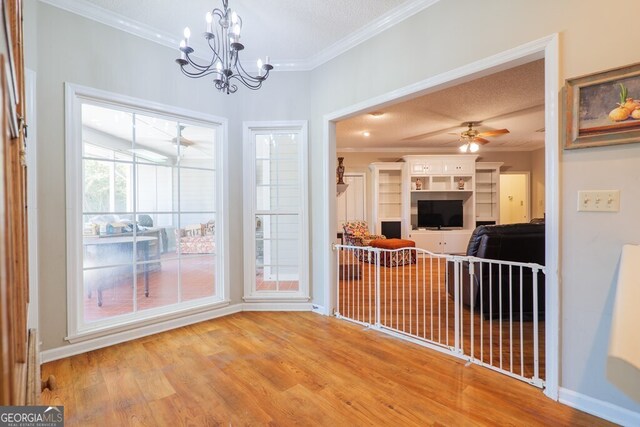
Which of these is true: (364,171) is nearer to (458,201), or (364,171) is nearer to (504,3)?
(458,201)

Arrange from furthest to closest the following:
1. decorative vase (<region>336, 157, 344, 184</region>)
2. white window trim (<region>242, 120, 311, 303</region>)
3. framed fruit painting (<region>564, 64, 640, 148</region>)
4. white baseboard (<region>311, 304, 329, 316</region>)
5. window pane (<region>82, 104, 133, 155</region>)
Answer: decorative vase (<region>336, 157, 344, 184</region>) < white window trim (<region>242, 120, 311, 303</region>) < white baseboard (<region>311, 304, 329, 316</region>) < window pane (<region>82, 104, 133, 155</region>) < framed fruit painting (<region>564, 64, 640, 148</region>)

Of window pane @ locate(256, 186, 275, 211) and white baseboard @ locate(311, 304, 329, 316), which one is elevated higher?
window pane @ locate(256, 186, 275, 211)

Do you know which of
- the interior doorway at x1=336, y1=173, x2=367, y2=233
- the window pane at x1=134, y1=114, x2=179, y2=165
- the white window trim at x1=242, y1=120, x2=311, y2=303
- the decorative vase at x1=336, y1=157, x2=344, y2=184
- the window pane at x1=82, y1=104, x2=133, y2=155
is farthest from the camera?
the interior doorway at x1=336, y1=173, x2=367, y2=233

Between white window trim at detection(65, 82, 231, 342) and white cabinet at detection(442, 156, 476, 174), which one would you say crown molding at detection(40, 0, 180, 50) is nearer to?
white window trim at detection(65, 82, 231, 342)

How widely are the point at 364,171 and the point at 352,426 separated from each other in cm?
668

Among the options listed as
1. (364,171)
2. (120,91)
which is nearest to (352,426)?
(120,91)

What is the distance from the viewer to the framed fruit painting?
1539mm

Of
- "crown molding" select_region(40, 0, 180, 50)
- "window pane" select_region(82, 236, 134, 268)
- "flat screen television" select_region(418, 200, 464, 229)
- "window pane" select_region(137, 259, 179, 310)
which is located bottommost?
"window pane" select_region(137, 259, 179, 310)

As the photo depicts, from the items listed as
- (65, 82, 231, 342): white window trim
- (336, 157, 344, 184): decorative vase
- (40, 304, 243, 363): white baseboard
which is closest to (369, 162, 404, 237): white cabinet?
(336, 157, 344, 184): decorative vase

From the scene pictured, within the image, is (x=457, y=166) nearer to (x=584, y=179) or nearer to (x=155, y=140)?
(x=584, y=179)

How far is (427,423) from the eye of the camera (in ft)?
5.31

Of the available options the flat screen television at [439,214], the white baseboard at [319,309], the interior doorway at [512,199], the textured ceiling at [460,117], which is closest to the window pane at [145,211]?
the white baseboard at [319,309]

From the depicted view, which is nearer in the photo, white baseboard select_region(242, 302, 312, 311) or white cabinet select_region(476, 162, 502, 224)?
white baseboard select_region(242, 302, 312, 311)

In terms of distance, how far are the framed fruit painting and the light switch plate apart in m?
0.27
